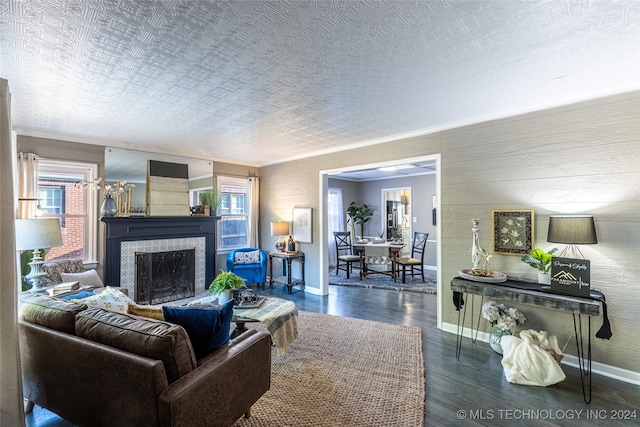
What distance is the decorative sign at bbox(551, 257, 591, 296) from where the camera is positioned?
2475mm

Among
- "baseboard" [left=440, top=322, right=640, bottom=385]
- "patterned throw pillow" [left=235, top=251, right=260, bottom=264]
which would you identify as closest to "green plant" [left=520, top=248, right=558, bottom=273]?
"baseboard" [left=440, top=322, right=640, bottom=385]

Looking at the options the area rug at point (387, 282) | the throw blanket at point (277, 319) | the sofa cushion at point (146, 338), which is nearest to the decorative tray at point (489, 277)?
the throw blanket at point (277, 319)

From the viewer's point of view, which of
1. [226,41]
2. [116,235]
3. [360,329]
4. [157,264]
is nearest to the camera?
[226,41]

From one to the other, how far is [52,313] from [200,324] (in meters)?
1.05

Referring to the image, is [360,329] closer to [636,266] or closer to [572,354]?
[572,354]

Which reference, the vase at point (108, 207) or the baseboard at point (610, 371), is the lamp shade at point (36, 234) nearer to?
the vase at point (108, 207)

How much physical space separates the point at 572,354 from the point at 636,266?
1.01 metres

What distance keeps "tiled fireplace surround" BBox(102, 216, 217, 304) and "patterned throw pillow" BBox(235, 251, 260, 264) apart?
19.6 inches

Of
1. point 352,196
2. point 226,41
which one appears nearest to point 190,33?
point 226,41

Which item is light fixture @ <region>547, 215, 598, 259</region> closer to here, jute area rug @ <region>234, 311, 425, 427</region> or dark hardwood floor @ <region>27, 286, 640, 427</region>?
dark hardwood floor @ <region>27, 286, 640, 427</region>

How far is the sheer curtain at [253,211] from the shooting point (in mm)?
6305

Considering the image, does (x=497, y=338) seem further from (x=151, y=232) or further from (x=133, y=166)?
(x=133, y=166)

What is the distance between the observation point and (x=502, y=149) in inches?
129

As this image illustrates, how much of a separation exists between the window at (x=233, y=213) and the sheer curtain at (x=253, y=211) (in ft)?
0.36
